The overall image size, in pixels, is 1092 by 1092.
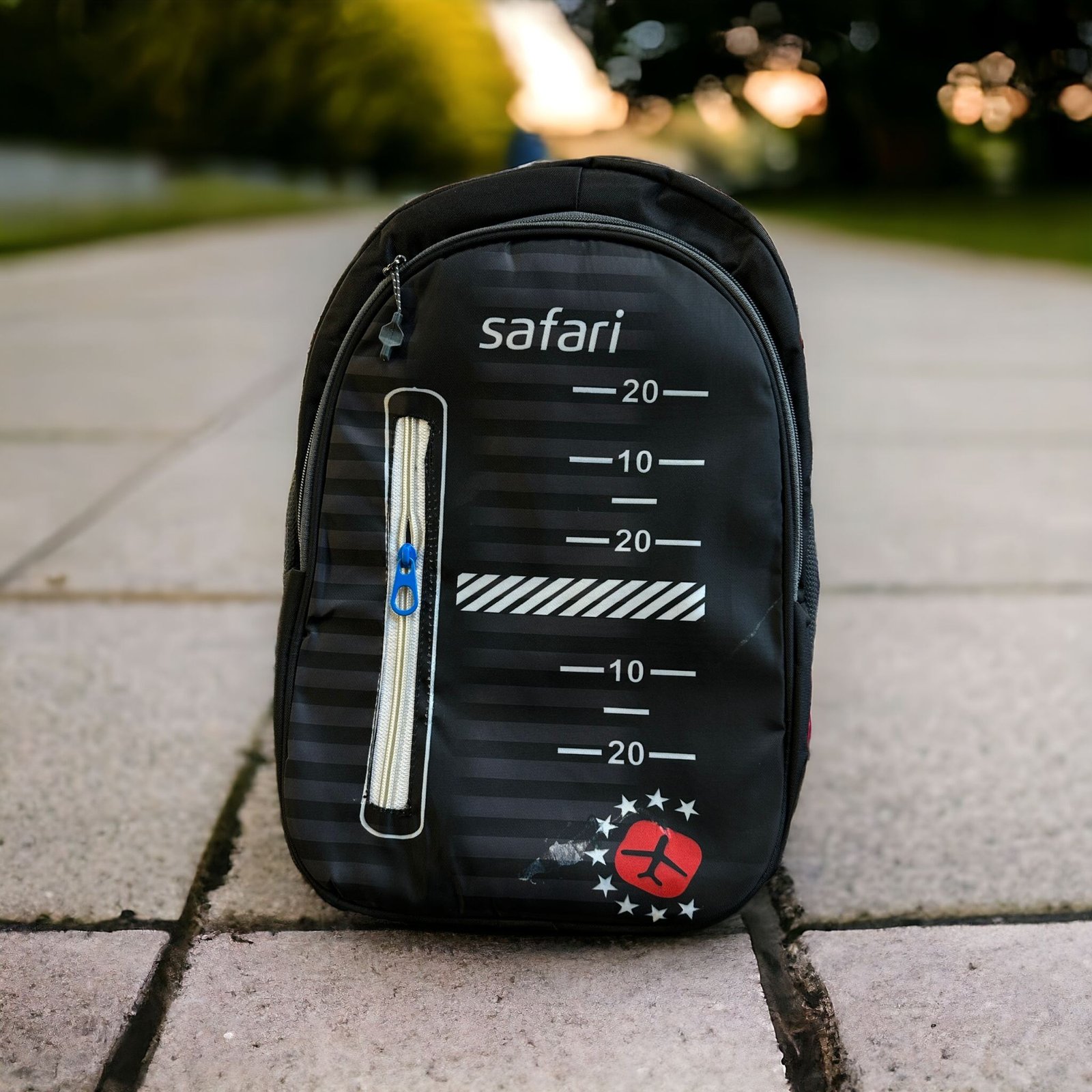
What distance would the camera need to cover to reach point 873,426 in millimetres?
3691

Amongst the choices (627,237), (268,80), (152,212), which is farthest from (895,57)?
(627,237)

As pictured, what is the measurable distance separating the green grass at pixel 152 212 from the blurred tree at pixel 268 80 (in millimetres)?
1194

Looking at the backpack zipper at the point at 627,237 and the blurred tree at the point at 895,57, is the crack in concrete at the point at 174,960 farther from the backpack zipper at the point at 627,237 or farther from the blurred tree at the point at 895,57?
the blurred tree at the point at 895,57

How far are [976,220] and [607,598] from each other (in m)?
14.5

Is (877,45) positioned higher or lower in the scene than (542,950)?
lower

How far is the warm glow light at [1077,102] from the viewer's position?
66.1 ft

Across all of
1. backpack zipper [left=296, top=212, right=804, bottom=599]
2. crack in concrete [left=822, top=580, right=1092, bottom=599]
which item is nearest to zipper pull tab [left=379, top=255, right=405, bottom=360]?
backpack zipper [left=296, top=212, right=804, bottom=599]

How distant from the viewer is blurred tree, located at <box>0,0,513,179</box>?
17453 millimetres

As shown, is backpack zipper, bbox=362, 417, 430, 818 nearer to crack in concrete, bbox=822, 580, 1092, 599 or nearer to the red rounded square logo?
the red rounded square logo

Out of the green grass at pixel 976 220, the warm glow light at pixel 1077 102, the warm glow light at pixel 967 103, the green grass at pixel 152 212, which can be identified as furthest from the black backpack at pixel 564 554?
the warm glow light at pixel 967 103

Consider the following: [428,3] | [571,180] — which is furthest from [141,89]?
[428,3]

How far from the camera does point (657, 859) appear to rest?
46.4 inches

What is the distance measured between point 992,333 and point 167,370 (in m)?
3.78

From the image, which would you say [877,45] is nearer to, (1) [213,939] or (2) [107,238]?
(2) [107,238]
